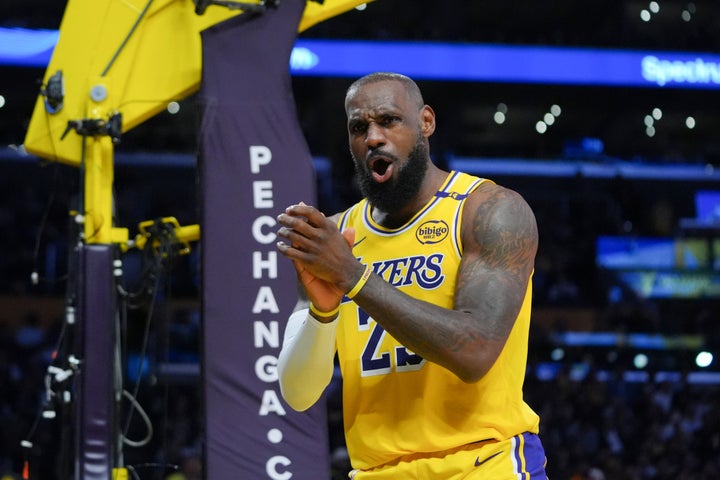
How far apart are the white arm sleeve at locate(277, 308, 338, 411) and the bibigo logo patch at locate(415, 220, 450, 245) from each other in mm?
490

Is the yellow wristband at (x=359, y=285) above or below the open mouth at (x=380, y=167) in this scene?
below

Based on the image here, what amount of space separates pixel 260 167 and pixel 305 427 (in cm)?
183

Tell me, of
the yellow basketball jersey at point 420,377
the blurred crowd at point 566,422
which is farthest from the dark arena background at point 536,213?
the yellow basketball jersey at point 420,377

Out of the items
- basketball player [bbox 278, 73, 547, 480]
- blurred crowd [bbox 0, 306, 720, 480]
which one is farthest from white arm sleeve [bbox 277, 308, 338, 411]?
blurred crowd [bbox 0, 306, 720, 480]

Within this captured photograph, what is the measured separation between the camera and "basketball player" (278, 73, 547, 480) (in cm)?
350

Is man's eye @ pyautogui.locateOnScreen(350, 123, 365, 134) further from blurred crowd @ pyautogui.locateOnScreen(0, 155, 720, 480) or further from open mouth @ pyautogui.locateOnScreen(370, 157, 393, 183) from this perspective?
blurred crowd @ pyautogui.locateOnScreen(0, 155, 720, 480)

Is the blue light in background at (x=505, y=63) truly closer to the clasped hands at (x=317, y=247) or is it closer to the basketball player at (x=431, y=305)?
the basketball player at (x=431, y=305)

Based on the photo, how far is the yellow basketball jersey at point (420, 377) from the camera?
3619 millimetres

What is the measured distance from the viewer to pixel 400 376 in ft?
12.1

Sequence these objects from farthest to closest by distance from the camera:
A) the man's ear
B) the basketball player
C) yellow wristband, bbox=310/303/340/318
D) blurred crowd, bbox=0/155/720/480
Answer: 1. blurred crowd, bbox=0/155/720/480
2. the man's ear
3. the basketball player
4. yellow wristband, bbox=310/303/340/318

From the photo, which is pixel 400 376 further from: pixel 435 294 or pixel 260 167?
pixel 260 167

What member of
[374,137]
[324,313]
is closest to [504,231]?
[374,137]

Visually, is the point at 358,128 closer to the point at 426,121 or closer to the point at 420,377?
the point at 426,121

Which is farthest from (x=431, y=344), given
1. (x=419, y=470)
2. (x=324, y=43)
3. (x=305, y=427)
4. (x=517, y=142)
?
(x=517, y=142)
